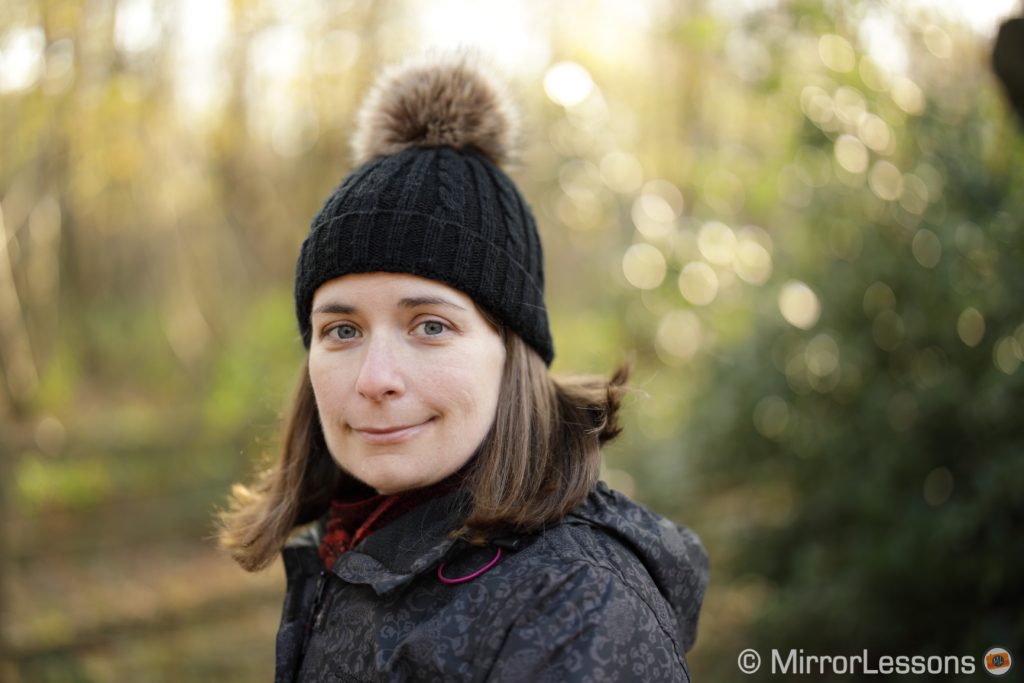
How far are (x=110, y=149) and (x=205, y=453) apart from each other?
3.32 m

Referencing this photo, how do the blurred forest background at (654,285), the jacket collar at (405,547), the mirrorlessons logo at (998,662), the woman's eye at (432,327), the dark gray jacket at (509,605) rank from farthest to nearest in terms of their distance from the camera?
the blurred forest background at (654,285), the mirrorlessons logo at (998,662), the woman's eye at (432,327), the jacket collar at (405,547), the dark gray jacket at (509,605)

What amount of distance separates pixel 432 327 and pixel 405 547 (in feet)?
1.41

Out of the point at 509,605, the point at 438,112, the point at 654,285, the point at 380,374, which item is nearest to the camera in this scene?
the point at 509,605

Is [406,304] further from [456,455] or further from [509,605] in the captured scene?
[509,605]

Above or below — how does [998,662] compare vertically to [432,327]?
below

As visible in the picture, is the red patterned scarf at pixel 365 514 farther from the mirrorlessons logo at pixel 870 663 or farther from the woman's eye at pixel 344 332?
the mirrorlessons logo at pixel 870 663

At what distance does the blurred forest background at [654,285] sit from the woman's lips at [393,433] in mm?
879

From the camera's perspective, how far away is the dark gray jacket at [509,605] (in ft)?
4.61

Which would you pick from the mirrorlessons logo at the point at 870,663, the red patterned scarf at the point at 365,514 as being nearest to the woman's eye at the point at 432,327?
the red patterned scarf at the point at 365,514

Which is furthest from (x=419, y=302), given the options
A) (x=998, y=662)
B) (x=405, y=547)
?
(x=998, y=662)

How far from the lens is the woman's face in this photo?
5.36ft

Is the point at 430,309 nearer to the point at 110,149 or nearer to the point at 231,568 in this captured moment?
the point at 110,149

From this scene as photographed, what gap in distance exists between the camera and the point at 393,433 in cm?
165

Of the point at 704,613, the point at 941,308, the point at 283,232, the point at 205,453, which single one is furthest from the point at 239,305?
the point at 941,308
